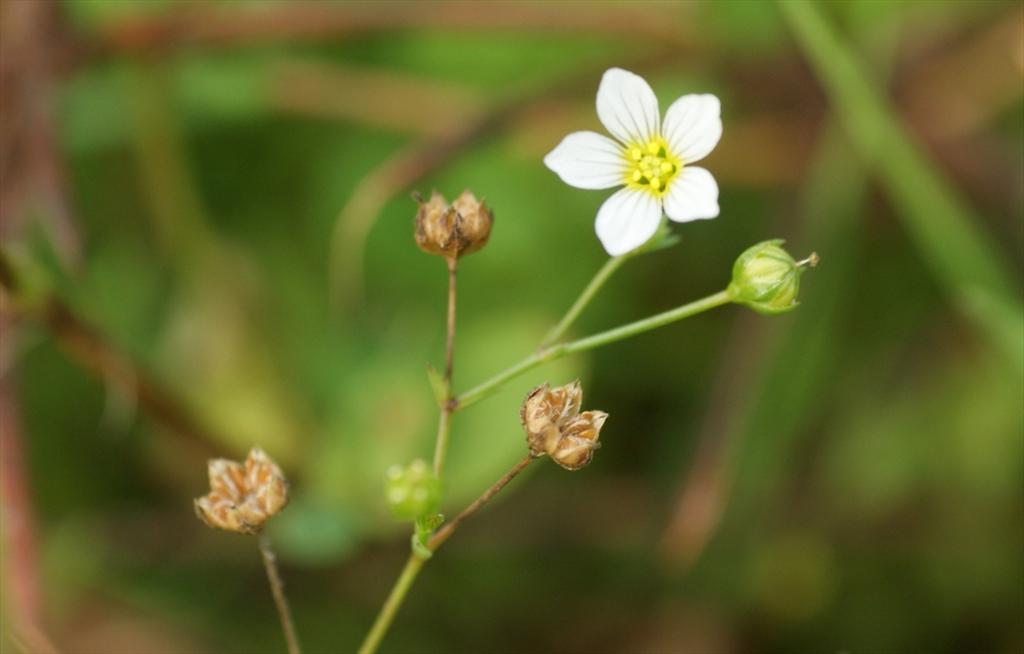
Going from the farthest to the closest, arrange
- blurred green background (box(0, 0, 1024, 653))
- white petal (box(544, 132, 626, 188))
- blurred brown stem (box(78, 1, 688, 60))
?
blurred brown stem (box(78, 1, 688, 60)) < blurred green background (box(0, 0, 1024, 653)) < white petal (box(544, 132, 626, 188))

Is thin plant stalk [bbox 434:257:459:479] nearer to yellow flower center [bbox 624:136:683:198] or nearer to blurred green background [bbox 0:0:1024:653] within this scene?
yellow flower center [bbox 624:136:683:198]

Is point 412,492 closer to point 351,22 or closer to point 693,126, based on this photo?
point 693,126

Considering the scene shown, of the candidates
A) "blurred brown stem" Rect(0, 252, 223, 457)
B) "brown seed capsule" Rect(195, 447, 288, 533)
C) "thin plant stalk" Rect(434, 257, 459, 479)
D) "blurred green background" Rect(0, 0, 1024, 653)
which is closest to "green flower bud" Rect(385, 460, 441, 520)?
"thin plant stalk" Rect(434, 257, 459, 479)

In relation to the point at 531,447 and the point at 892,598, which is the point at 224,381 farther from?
the point at 892,598

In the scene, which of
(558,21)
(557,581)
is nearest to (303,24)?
(558,21)

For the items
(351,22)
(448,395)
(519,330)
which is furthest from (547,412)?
(351,22)

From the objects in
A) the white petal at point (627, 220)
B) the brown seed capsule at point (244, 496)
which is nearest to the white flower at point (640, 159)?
the white petal at point (627, 220)

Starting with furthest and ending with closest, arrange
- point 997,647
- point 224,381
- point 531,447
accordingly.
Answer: point 224,381, point 997,647, point 531,447
